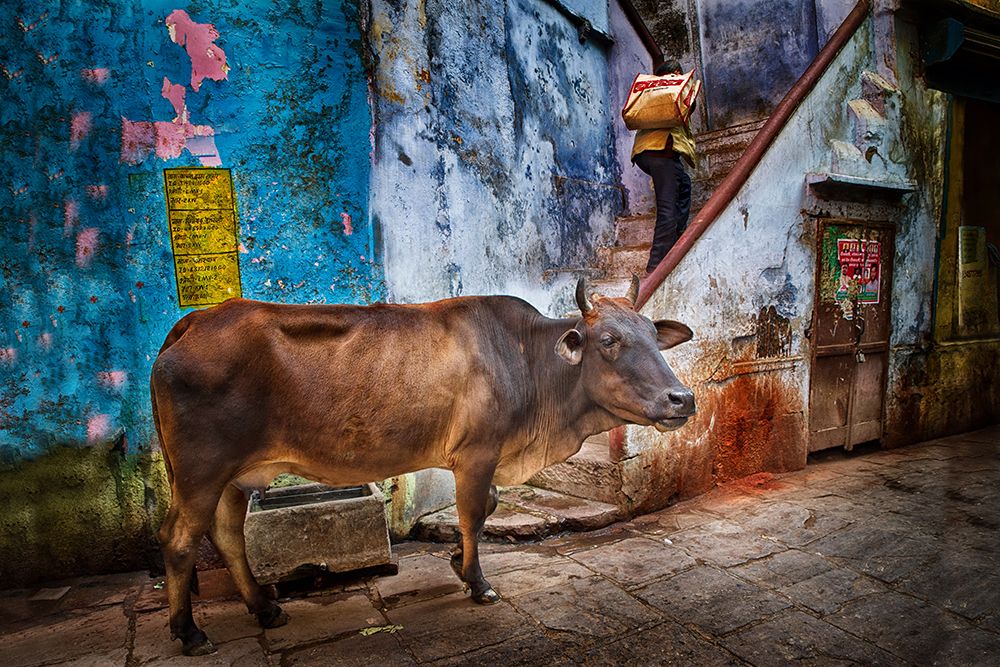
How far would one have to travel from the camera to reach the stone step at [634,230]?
7.01 meters

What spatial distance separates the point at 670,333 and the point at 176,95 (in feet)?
11.9

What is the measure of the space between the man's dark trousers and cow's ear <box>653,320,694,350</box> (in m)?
2.32

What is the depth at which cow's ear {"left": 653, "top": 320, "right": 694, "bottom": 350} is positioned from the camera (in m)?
3.70

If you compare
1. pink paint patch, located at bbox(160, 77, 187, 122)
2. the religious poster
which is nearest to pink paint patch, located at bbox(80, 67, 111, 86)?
pink paint patch, located at bbox(160, 77, 187, 122)

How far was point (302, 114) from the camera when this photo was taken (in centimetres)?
436

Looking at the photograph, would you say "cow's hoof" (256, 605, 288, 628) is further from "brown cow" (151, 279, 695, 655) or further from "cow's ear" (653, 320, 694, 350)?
"cow's ear" (653, 320, 694, 350)

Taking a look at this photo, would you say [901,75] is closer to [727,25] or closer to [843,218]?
[843,218]

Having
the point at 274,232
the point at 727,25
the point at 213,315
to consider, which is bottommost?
the point at 213,315

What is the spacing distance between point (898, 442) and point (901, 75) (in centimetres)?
416

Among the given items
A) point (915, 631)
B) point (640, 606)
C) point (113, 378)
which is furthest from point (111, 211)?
point (915, 631)

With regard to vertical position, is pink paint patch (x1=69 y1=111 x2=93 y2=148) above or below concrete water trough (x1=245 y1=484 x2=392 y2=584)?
above

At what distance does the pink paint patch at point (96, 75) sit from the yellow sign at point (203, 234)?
0.67 metres

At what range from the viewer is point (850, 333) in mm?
6484

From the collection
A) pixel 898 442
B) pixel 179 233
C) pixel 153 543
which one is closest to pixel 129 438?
pixel 153 543
